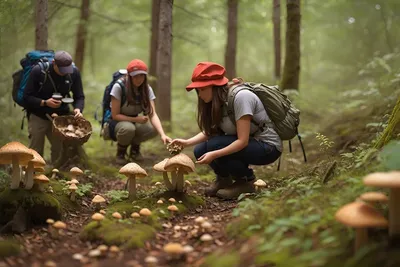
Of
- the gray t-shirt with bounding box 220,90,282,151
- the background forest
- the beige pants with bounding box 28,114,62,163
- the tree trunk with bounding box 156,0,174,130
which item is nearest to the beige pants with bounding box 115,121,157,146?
the background forest

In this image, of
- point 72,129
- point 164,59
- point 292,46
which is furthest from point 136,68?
point 292,46

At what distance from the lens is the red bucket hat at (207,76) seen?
222 inches

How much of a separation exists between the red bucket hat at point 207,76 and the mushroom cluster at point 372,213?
112 inches

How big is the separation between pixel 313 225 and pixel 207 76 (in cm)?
275

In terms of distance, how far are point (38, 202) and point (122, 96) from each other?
3.46 metres

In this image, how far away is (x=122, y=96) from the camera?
8102 millimetres

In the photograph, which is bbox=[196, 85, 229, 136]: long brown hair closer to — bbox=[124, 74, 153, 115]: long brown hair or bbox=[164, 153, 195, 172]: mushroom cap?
bbox=[164, 153, 195, 172]: mushroom cap

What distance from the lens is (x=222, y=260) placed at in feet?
10.9

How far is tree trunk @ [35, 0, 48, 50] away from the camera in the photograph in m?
7.98

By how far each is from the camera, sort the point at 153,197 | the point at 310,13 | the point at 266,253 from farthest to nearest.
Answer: the point at 310,13 → the point at 153,197 → the point at 266,253

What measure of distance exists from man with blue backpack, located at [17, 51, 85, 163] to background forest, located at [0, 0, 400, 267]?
1.29 m

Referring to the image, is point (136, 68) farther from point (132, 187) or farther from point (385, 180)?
point (385, 180)

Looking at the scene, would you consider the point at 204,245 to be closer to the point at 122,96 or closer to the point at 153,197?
the point at 153,197

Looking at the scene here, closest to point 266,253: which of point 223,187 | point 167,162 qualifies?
point 167,162
